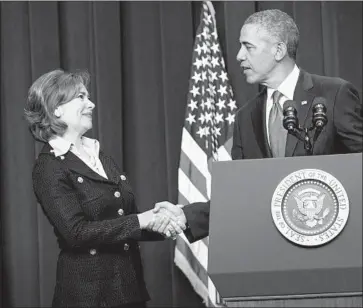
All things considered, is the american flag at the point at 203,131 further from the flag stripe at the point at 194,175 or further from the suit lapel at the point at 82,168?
the suit lapel at the point at 82,168

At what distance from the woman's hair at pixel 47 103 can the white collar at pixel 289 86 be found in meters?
0.87

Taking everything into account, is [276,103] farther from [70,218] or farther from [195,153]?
[195,153]

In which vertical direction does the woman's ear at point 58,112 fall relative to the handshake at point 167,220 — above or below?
above

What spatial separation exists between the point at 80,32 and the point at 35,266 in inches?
59.0

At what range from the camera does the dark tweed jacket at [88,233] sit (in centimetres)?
325

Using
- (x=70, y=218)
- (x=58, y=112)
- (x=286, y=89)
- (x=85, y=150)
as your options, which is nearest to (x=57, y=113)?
(x=58, y=112)

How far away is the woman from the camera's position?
Result: 3256 millimetres

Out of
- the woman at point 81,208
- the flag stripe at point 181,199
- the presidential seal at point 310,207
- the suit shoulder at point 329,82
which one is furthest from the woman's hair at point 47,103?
the flag stripe at point 181,199

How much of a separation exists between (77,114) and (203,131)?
1.69 m

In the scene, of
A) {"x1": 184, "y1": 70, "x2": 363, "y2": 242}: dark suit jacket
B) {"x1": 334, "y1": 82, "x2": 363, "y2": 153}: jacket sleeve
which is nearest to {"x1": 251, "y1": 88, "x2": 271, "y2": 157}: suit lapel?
{"x1": 184, "y1": 70, "x2": 363, "y2": 242}: dark suit jacket

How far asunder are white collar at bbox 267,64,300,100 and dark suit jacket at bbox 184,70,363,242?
0.03 metres

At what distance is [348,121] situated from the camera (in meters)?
3.27

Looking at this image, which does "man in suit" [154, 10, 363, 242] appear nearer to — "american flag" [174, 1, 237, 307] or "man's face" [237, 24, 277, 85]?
"man's face" [237, 24, 277, 85]

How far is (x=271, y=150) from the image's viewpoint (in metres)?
3.44
